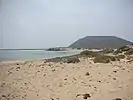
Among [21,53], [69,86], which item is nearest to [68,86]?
[69,86]

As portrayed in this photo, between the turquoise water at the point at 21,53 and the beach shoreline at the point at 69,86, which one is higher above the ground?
the turquoise water at the point at 21,53

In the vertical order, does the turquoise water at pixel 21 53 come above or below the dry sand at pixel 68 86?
above

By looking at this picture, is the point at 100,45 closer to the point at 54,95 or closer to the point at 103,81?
the point at 103,81

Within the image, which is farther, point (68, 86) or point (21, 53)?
point (21, 53)

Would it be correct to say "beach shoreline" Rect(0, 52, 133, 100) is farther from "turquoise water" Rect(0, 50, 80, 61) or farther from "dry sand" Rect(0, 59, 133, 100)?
"turquoise water" Rect(0, 50, 80, 61)

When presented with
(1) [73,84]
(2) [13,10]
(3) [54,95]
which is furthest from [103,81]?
(2) [13,10]

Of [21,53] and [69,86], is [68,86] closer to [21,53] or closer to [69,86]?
[69,86]

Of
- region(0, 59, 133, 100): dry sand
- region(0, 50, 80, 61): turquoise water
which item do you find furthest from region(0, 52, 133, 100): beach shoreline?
region(0, 50, 80, 61): turquoise water

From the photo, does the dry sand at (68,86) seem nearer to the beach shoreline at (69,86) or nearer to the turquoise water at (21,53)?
the beach shoreline at (69,86)

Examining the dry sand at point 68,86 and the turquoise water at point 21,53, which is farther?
the turquoise water at point 21,53

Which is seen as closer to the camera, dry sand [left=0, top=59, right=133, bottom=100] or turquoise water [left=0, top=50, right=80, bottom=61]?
dry sand [left=0, top=59, right=133, bottom=100]

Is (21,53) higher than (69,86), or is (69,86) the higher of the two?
(21,53)

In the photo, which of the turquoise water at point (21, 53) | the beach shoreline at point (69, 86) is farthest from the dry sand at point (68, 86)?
the turquoise water at point (21, 53)

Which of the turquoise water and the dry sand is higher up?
the turquoise water
